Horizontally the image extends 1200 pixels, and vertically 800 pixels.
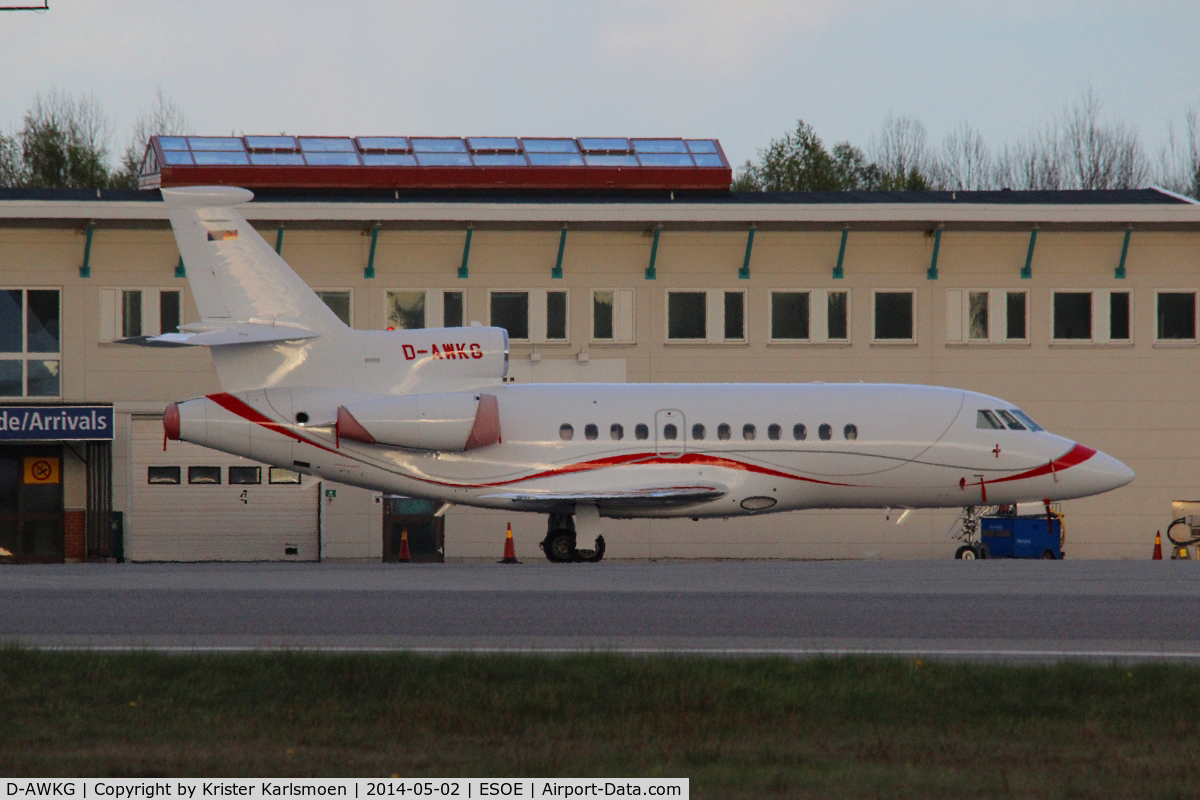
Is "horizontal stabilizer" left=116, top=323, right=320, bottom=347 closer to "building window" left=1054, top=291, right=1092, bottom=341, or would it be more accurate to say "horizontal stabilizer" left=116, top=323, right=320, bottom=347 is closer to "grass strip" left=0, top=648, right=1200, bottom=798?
"grass strip" left=0, top=648, right=1200, bottom=798

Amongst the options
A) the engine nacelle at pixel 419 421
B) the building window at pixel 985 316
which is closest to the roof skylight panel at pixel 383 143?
the building window at pixel 985 316

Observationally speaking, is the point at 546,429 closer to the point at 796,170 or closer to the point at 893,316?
the point at 893,316

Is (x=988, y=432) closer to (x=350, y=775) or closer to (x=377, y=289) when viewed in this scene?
(x=377, y=289)

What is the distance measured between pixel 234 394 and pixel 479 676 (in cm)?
1541

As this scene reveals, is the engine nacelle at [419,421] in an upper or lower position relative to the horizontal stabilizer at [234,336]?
lower

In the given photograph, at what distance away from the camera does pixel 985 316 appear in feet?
119

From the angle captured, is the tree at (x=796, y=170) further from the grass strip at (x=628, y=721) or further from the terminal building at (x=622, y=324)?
the grass strip at (x=628, y=721)

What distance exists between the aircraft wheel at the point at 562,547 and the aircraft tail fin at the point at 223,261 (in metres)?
6.15

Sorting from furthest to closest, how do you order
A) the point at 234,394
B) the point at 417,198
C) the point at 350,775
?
the point at 417,198 < the point at 234,394 < the point at 350,775

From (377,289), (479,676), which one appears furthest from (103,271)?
(479,676)

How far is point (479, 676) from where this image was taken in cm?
1013

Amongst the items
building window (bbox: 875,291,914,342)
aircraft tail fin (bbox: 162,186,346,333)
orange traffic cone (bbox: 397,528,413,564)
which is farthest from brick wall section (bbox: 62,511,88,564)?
building window (bbox: 875,291,914,342)

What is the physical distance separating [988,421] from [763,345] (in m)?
10.4

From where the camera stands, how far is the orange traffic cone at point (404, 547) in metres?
33.9
